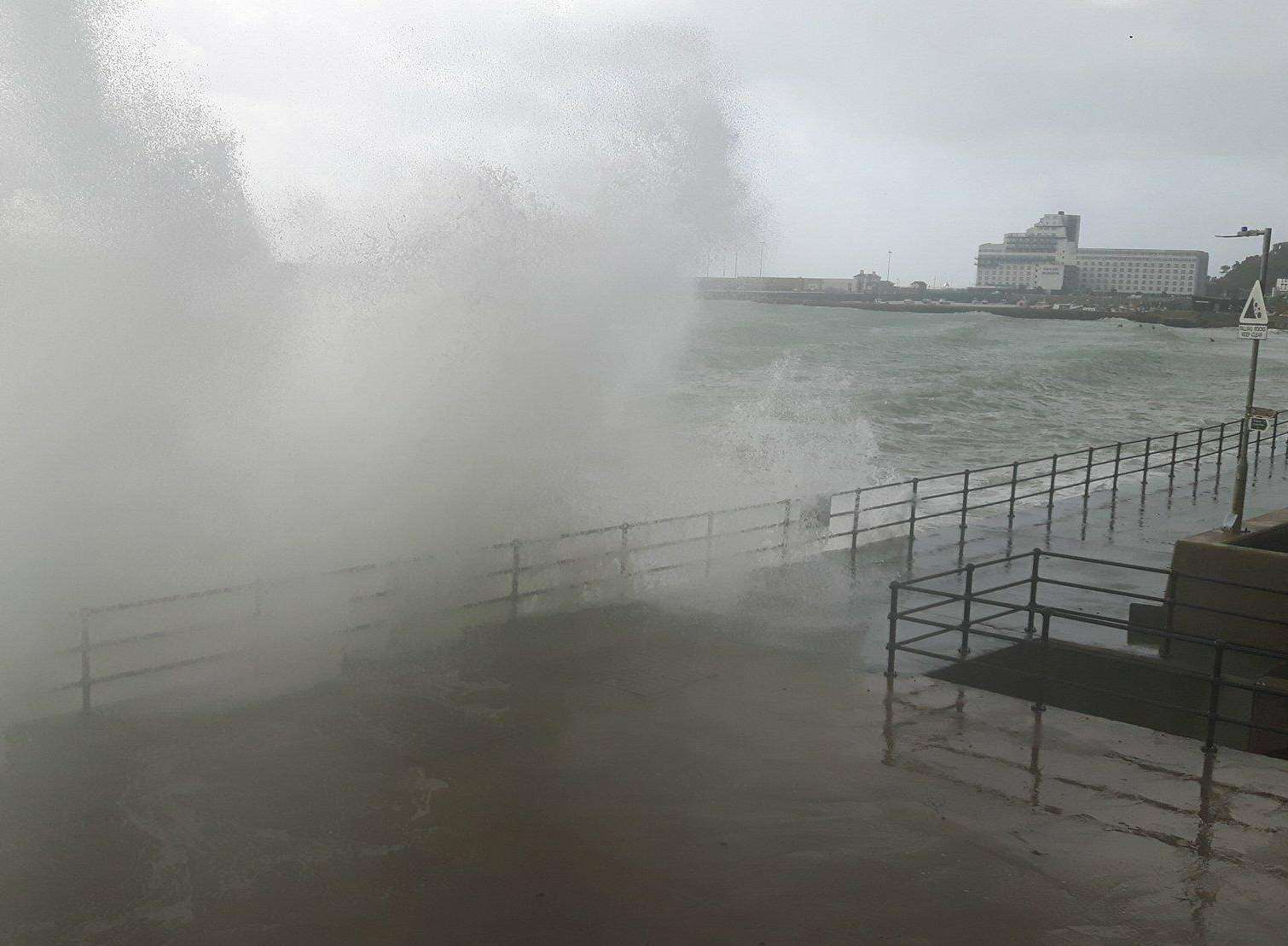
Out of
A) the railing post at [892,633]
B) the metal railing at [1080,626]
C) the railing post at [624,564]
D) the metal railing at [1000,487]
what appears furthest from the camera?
the metal railing at [1000,487]

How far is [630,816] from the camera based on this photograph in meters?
6.30

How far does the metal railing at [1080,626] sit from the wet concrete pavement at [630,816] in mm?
433

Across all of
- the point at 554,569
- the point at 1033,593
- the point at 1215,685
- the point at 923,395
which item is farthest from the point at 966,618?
the point at 923,395

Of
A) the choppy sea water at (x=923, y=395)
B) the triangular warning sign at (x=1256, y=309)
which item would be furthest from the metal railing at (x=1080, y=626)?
the choppy sea water at (x=923, y=395)

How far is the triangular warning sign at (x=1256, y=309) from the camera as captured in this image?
14.4 metres

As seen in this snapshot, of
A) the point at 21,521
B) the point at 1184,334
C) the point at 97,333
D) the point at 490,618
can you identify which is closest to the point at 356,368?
the point at 97,333

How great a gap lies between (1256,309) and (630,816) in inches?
487

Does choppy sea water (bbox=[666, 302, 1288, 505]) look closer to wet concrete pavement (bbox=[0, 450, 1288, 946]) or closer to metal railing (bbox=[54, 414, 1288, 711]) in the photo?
metal railing (bbox=[54, 414, 1288, 711])

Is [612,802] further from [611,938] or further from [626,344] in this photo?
[626,344]

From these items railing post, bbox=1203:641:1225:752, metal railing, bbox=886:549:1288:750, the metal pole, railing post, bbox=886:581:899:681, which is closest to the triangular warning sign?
the metal pole

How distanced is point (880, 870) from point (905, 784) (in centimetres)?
118

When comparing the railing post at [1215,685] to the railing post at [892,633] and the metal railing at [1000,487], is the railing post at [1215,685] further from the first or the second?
the metal railing at [1000,487]

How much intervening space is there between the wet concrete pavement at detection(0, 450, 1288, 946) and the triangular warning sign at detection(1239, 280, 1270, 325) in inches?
343

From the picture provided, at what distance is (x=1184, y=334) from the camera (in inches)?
5655
